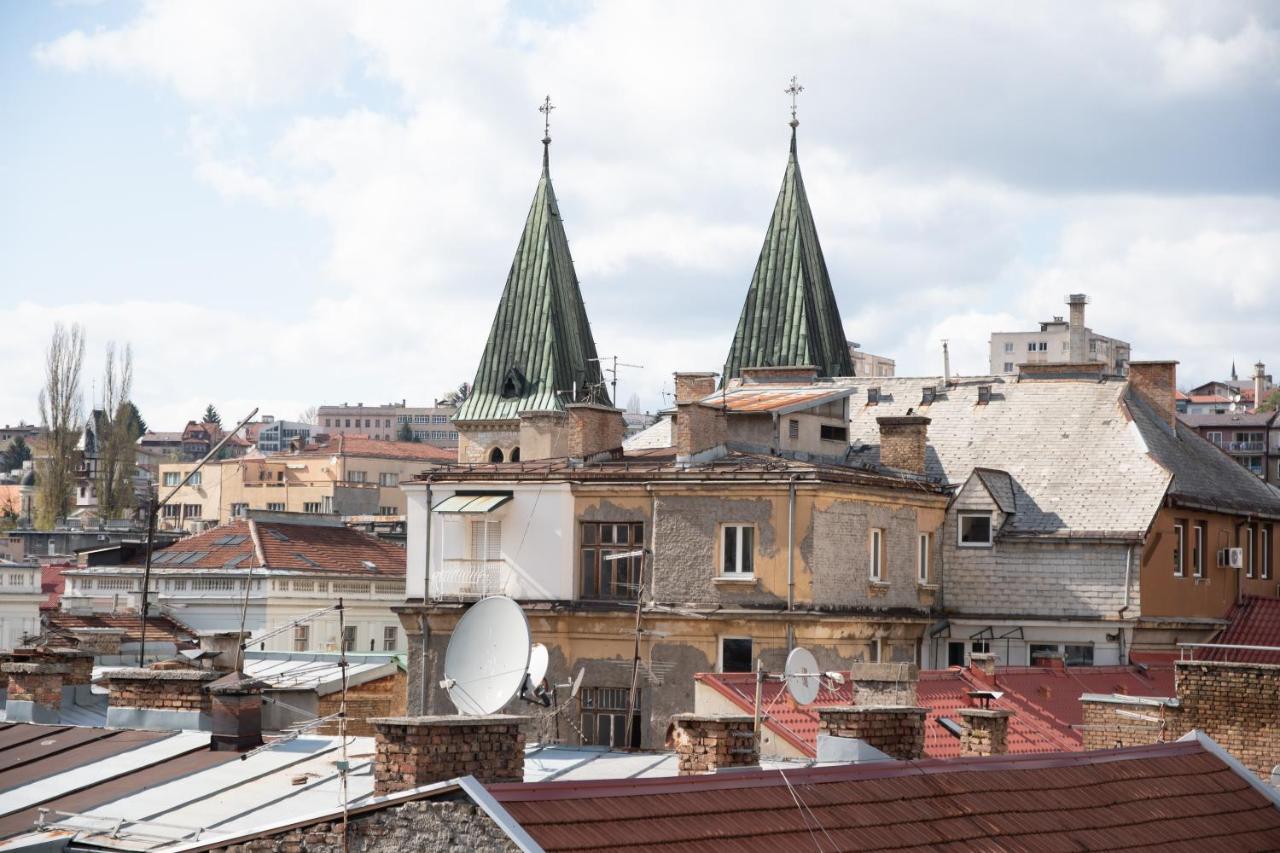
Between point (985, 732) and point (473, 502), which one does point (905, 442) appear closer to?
point (473, 502)

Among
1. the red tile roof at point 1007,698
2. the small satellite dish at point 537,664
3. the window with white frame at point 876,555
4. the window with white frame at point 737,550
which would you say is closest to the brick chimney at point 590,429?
the window with white frame at point 737,550

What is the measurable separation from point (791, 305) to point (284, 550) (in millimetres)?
18777

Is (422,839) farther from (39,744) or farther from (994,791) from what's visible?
(39,744)

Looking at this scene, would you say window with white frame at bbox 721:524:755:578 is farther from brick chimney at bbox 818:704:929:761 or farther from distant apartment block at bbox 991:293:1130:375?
distant apartment block at bbox 991:293:1130:375

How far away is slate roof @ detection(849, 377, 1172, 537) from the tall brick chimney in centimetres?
657

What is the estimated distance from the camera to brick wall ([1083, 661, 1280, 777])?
960 inches

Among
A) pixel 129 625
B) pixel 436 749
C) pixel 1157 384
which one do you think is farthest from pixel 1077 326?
pixel 436 749

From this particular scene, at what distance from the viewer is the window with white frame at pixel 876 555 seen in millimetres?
39812

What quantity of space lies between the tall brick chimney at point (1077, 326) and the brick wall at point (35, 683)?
33.2m

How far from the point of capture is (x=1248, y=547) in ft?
154

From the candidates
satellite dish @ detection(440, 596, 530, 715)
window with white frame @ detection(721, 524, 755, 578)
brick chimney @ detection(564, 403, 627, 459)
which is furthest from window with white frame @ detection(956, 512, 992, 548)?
satellite dish @ detection(440, 596, 530, 715)

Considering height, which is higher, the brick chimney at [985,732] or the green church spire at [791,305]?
the green church spire at [791,305]

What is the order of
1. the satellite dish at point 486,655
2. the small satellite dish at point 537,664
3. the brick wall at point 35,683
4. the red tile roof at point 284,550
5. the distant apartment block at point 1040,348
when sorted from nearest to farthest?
the satellite dish at point 486,655, the small satellite dish at point 537,664, the brick wall at point 35,683, the red tile roof at point 284,550, the distant apartment block at point 1040,348

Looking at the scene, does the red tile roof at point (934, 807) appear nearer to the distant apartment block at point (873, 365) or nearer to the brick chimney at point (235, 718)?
the brick chimney at point (235, 718)
